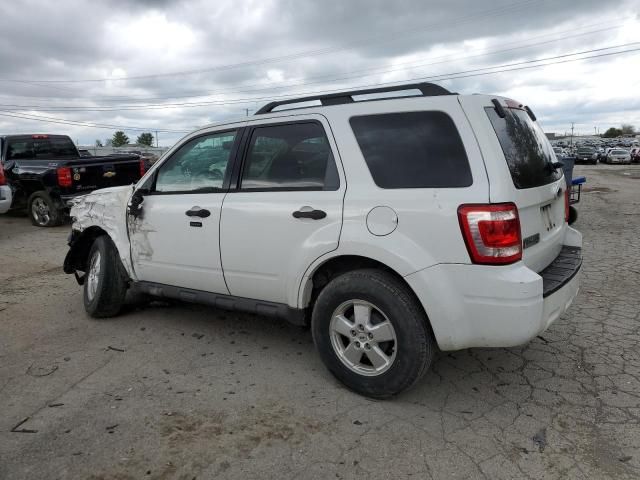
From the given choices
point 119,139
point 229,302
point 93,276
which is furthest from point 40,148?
point 119,139

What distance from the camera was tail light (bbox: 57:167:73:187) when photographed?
31.6 ft

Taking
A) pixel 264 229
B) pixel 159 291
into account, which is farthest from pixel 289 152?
pixel 159 291

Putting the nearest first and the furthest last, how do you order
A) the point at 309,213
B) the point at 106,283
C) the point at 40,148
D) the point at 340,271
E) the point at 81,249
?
the point at 309,213 → the point at 340,271 → the point at 106,283 → the point at 81,249 → the point at 40,148

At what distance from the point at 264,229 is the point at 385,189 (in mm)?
920

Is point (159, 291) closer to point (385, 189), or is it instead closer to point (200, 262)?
point (200, 262)

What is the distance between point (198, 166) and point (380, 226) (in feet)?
5.80

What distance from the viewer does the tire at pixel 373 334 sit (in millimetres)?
2924

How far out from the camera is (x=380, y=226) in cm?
297

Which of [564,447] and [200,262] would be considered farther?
[200,262]

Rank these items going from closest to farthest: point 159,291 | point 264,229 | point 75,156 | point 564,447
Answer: point 564,447 < point 264,229 < point 159,291 < point 75,156

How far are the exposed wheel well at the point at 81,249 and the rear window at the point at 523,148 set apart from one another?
3.68m

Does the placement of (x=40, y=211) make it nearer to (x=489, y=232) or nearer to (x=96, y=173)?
(x=96, y=173)

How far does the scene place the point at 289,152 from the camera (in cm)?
351

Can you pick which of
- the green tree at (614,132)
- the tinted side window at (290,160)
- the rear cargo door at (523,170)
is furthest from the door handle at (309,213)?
the green tree at (614,132)
